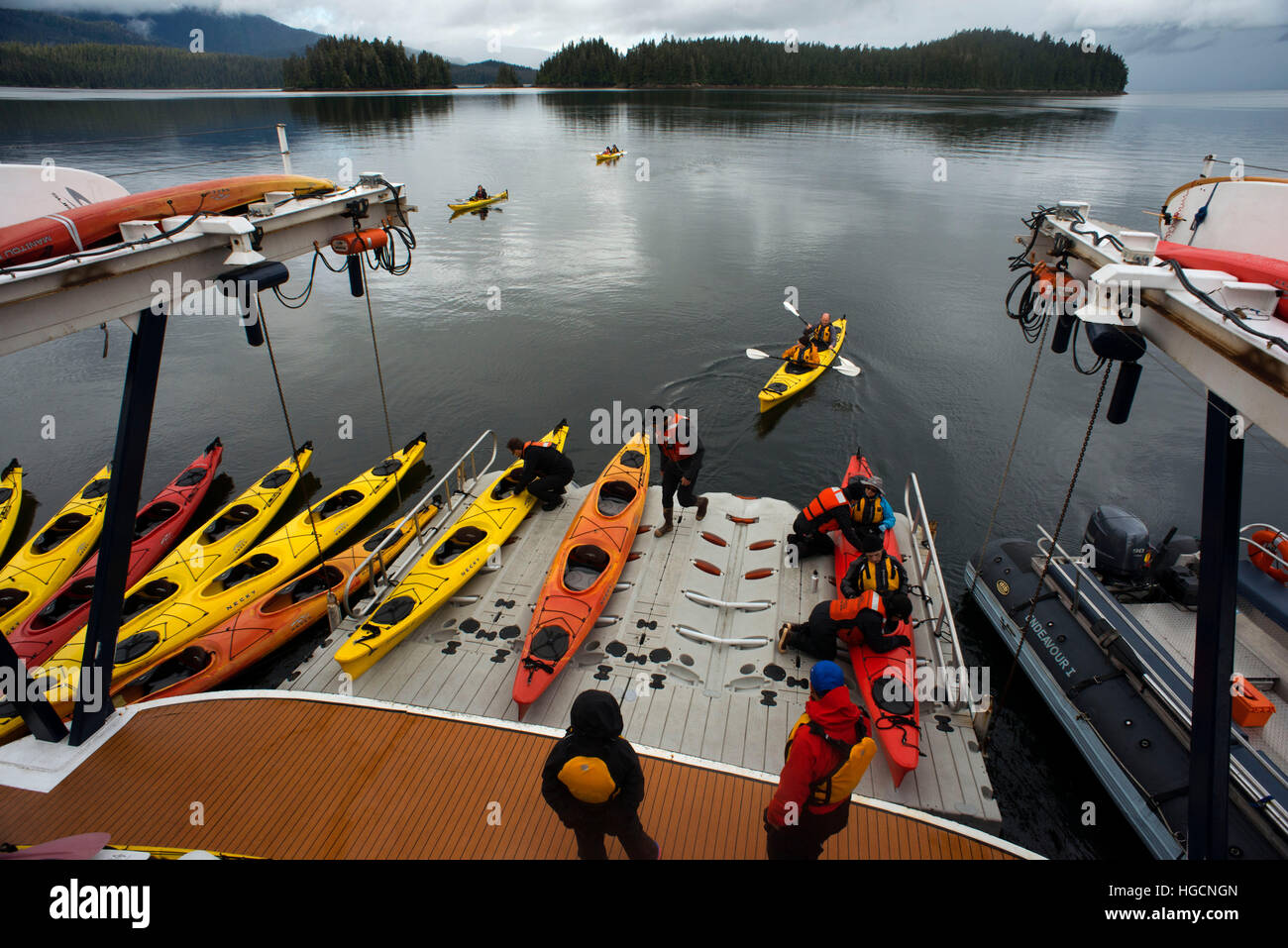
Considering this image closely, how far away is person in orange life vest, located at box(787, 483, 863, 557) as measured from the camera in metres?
8.99

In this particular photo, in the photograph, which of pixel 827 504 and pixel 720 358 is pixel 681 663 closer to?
pixel 827 504

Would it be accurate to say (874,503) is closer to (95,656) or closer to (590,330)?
(95,656)

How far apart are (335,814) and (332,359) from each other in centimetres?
1895

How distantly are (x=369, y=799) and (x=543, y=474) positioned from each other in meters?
6.44

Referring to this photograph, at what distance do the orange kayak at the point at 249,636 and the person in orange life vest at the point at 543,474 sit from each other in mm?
2864

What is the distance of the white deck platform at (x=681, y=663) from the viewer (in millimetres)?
6883

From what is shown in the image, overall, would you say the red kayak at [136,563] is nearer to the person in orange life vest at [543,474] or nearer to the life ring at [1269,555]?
the person in orange life vest at [543,474]

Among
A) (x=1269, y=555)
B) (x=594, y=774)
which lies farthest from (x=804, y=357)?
(x=594, y=774)

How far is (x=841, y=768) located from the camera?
432 cm

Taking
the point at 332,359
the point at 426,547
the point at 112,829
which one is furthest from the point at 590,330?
the point at 112,829

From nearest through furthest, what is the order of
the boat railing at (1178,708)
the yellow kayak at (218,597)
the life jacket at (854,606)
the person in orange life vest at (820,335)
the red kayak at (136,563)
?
the boat railing at (1178,708) → the life jacket at (854,606) → the yellow kayak at (218,597) → the red kayak at (136,563) → the person in orange life vest at (820,335)

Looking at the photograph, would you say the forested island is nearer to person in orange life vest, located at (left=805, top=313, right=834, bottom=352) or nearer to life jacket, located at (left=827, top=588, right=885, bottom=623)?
person in orange life vest, located at (left=805, top=313, right=834, bottom=352)

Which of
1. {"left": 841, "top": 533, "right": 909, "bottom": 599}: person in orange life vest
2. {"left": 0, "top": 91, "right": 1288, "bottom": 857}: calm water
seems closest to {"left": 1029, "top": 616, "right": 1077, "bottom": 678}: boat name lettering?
{"left": 0, "top": 91, "right": 1288, "bottom": 857}: calm water

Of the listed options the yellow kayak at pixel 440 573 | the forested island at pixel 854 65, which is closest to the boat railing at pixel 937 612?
the yellow kayak at pixel 440 573
